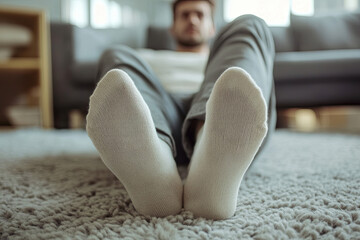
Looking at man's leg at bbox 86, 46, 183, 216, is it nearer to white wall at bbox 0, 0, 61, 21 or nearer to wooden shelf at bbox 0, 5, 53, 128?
wooden shelf at bbox 0, 5, 53, 128

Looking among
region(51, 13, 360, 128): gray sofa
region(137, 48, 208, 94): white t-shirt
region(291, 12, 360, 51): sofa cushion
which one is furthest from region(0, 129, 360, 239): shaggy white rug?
region(291, 12, 360, 51): sofa cushion

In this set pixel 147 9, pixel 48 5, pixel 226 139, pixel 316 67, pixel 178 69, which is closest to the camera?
pixel 226 139

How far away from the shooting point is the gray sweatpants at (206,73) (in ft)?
1.66

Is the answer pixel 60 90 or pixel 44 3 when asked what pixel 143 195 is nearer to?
pixel 60 90

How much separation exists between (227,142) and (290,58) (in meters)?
1.14

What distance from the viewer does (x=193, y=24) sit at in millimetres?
1200

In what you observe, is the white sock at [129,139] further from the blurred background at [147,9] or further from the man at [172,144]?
the blurred background at [147,9]

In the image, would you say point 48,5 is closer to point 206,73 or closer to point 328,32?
point 328,32

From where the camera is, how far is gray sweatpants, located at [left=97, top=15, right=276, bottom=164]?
0.50 m

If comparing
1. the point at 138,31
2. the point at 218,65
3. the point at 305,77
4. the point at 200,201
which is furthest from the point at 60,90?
the point at 200,201

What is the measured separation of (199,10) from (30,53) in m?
1.02

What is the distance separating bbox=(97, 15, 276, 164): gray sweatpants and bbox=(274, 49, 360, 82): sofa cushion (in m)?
0.83

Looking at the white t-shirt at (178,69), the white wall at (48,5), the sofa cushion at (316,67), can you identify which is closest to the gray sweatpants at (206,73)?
the white t-shirt at (178,69)

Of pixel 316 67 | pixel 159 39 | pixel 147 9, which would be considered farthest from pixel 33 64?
pixel 147 9
